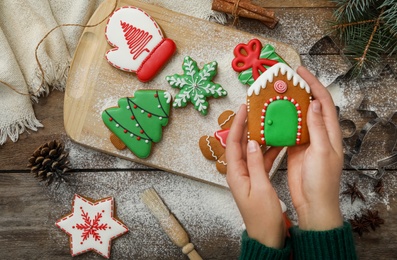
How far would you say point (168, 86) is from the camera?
1.35m

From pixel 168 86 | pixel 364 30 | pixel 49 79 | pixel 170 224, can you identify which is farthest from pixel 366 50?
pixel 49 79

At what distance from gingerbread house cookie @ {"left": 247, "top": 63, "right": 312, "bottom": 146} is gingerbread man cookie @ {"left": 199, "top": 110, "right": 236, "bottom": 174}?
7.7 inches

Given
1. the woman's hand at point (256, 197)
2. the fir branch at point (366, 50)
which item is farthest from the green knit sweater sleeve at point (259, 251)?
the fir branch at point (366, 50)

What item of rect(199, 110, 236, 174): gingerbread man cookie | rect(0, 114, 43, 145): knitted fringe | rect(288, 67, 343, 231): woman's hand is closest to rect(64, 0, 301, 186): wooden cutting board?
rect(199, 110, 236, 174): gingerbread man cookie

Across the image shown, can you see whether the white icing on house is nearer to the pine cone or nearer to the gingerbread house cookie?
the gingerbread house cookie

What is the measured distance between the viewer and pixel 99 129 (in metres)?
1.35

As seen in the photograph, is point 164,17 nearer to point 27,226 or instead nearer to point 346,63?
point 346,63

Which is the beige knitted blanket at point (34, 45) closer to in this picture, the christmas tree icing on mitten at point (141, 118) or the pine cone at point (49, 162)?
the pine cone at point (49, 162)

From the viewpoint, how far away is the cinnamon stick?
1.34m

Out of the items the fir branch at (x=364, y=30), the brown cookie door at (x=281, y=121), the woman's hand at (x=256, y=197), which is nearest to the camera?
the woman's hand at (x=256, y=197)

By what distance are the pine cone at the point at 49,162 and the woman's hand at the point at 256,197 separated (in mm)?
595

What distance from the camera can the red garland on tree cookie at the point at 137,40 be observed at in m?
1.32

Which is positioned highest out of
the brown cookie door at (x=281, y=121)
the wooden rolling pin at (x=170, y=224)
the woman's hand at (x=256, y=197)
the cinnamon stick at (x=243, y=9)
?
the cinnamon stick at (x=243, y=9)

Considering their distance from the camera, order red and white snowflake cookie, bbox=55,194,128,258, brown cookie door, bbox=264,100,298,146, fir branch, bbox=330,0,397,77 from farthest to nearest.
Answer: red and white snowflake cookie, bbox=55,194,128,258, fir branch, bbox=330,0,397,77, brown cookie door, bbox=264,100,298,146
